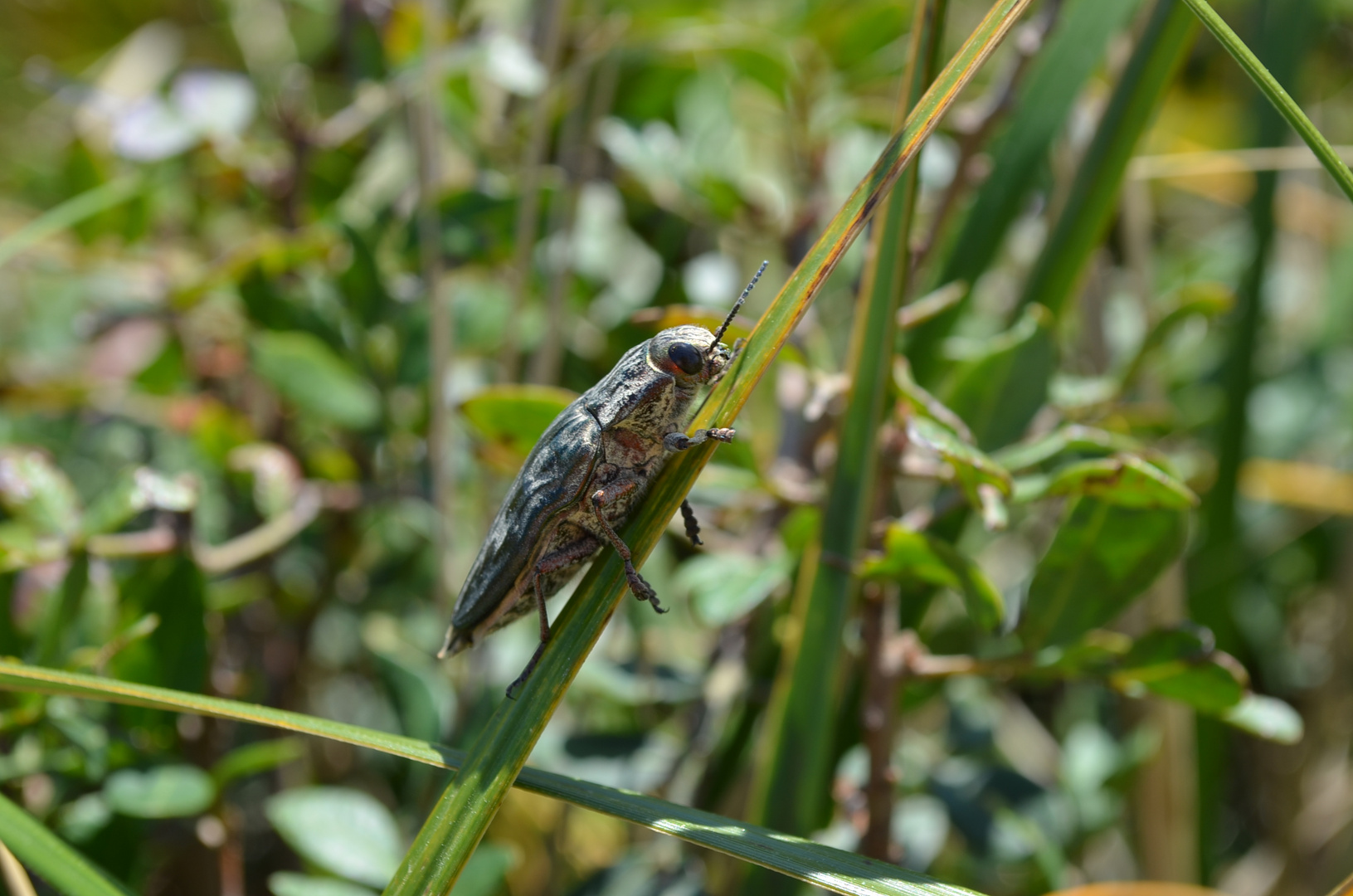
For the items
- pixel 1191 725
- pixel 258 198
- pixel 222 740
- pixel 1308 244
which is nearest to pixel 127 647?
pixel 222 740

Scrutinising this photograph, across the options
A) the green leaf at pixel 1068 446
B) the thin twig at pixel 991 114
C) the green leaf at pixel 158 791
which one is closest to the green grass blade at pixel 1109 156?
the thin twig at pixel 991 114

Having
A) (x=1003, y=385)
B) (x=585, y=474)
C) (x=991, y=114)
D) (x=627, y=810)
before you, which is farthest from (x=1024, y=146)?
(x=627, y=810)

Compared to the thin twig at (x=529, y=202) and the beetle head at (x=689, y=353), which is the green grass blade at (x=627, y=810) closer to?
the beetle head at (x=689, y=353)

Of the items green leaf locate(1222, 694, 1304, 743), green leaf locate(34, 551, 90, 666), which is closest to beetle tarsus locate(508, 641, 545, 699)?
green leaf locate(34, 551, 90, 666)

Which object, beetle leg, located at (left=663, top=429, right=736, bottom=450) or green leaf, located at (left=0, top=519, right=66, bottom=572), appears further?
green leaf, located at (left=0, top=519, right=66, bottom=572)

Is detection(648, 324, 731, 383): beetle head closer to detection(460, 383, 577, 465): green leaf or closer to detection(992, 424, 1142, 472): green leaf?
detection(460, 383, 577, 465): green leaf
